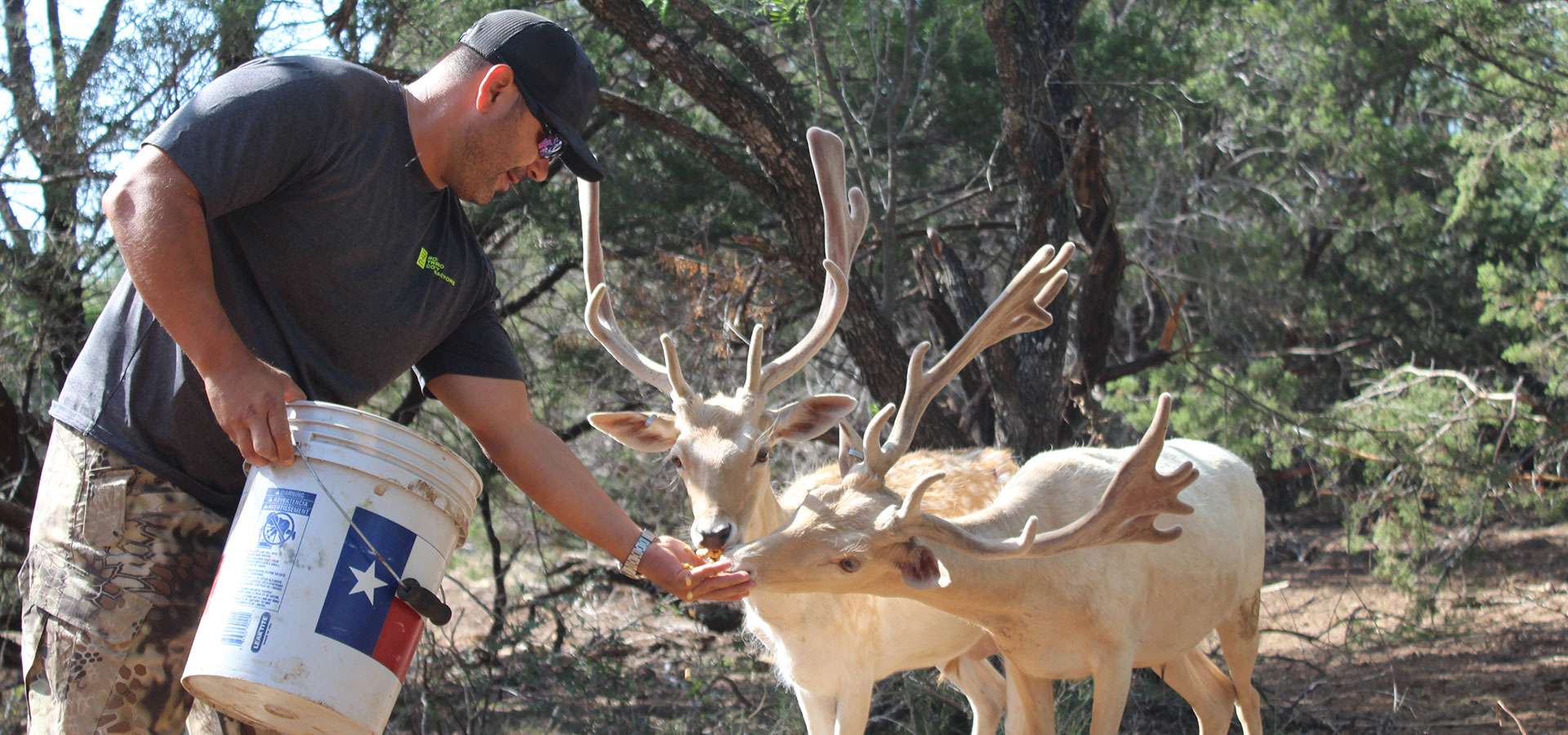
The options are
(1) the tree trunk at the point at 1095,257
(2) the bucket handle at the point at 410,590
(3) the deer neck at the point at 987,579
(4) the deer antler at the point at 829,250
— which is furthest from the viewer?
(1) the tree trunk at the point at 1095,257

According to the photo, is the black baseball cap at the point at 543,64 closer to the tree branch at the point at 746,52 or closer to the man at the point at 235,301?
the man at the point at 235,301

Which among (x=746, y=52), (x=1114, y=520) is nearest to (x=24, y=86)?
(x=746, y=52)

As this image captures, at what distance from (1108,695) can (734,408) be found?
187cm

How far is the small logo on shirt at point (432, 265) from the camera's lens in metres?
3.44

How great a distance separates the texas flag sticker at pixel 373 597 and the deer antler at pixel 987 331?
1995mm

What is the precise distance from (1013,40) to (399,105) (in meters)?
5.16

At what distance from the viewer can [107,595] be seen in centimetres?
306

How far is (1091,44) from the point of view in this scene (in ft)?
32.6

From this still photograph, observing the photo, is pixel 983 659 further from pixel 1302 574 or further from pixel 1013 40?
pixel 1302 574

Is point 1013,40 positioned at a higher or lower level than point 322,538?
higher

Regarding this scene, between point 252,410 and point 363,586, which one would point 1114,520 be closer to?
point 363,586

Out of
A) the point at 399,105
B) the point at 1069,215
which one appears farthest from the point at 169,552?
the point at 1069,215

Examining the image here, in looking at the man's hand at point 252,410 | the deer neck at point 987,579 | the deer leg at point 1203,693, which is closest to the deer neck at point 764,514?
the deer neck at point 987,579

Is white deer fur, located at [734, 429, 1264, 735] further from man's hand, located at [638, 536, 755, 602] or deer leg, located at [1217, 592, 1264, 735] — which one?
man's hand, located at [638, 536, 755, 602]
